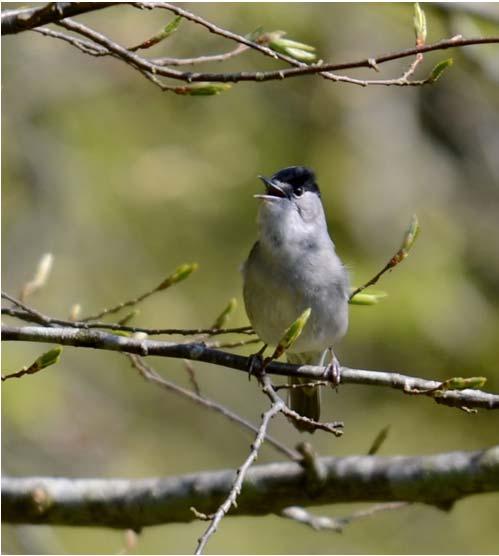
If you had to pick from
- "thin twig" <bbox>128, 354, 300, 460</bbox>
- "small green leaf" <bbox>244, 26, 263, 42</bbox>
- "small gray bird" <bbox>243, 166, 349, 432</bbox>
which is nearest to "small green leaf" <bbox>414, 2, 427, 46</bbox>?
"small green leaf" <bbox>244, 26, 263, 42</bbox>

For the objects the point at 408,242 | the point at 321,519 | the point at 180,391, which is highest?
the point at 408,242

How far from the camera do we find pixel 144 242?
8.34 meters

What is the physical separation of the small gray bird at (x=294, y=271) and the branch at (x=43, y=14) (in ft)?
6.75

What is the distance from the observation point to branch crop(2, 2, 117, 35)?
103 inches

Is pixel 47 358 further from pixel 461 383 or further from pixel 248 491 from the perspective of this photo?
pixel 248 491

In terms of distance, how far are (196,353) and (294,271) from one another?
1.51 m

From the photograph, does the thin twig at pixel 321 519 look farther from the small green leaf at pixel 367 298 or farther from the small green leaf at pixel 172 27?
the small green leaf at pixel 172 27

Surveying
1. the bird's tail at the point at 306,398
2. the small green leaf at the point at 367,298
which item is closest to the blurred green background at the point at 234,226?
the bird's tail at the point at 306,398

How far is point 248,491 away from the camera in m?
4.18

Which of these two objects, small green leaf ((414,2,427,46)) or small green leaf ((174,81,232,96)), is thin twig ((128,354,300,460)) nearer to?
small green leaf ((174,81,232,96))

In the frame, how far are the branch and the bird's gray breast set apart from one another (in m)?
2.08

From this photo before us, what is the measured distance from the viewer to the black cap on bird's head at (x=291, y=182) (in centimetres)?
488

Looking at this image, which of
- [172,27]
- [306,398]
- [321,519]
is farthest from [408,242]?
[306,398]

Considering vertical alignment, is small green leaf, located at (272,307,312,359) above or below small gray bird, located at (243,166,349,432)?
above
